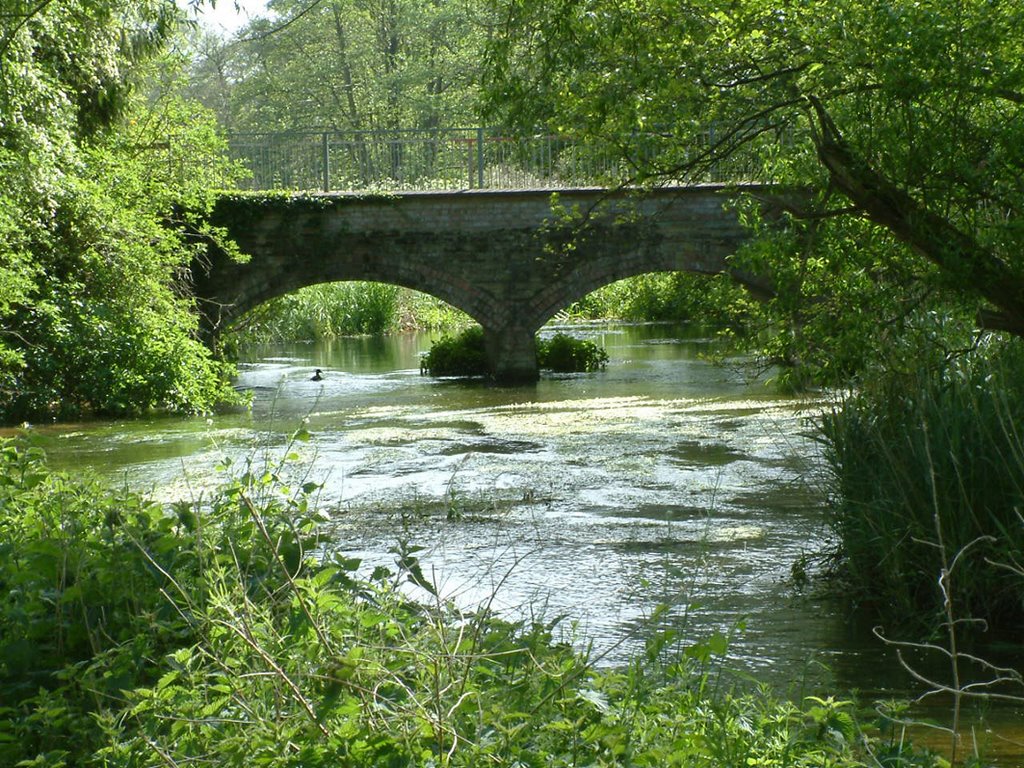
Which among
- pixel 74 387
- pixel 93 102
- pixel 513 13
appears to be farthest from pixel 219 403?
pixel 513 13

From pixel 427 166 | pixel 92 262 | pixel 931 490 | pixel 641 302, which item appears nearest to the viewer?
pixel 931 490

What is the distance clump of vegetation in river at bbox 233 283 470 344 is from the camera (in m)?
32.3

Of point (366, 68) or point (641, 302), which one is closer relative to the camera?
point (641, 302)

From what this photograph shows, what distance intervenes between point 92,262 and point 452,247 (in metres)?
6.23

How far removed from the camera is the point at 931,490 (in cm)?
617

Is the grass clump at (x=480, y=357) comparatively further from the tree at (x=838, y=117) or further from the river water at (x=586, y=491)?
the tree at (x=838, y=117)

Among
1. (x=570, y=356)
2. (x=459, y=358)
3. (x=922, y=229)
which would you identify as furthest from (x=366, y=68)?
(x=922, y=229)

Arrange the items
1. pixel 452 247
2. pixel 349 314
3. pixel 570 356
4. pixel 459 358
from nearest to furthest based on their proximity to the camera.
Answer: pixel 452 247
pixel 459 358
pixel 570 356
pixel 349 314

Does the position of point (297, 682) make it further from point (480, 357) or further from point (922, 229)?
point (480, 357)

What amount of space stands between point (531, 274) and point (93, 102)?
7.22 metres

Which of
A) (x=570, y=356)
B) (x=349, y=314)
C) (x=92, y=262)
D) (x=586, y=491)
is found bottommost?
(x=586, y=491)

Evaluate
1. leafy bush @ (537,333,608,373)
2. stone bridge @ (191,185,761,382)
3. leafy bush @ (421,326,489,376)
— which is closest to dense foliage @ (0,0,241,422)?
stone bridge @ (191,185,761,382)

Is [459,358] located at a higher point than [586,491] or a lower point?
higher

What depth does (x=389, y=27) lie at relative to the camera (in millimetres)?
42625
